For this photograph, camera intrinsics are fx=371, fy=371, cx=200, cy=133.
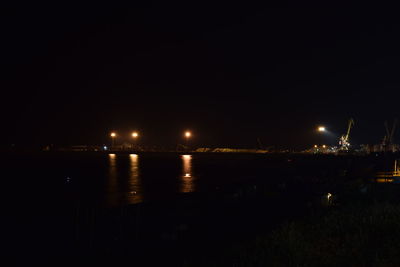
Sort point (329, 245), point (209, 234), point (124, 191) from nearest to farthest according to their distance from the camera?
1. point (329, 245)
2. point (209, 234)
3. point (124, 191)

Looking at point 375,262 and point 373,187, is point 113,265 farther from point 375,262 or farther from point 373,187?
point 373,187

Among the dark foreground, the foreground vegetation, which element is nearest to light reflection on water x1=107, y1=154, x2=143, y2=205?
the dark foreground

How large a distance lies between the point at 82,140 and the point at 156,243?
400ft

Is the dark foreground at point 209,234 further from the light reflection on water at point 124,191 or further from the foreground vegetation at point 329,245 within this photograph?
the light reflection on water at point 124,191

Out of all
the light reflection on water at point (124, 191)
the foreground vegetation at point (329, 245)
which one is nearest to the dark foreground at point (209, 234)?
the foreground vegetation at point (329, 245)

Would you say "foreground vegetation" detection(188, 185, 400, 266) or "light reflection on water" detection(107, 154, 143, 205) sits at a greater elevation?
"foreground vegetation" detection(188, 185, 400, 266)

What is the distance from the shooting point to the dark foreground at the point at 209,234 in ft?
27.4

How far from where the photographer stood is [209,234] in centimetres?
1215

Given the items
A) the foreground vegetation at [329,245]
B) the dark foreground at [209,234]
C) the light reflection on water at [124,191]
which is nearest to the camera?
the foreground vegetation at [329,245]

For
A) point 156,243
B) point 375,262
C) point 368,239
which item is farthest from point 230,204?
point 375,262

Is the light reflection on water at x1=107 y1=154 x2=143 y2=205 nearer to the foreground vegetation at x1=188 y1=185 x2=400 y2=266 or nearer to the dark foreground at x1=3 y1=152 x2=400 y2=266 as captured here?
the dark foreground at x1=3 y1=152 x2=400 y2=266

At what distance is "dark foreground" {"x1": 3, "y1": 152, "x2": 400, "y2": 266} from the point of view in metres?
8.36

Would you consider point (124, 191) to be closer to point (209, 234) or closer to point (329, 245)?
point (209, 234)

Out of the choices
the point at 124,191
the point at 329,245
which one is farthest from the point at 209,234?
the point at 124,191
